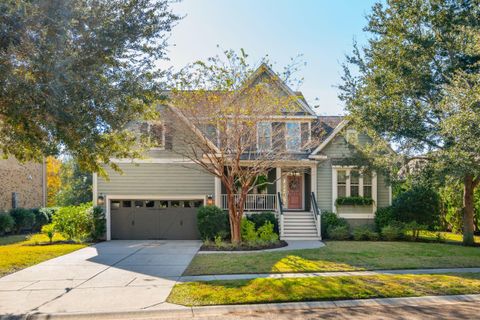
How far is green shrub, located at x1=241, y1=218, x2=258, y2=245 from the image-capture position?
16.0m

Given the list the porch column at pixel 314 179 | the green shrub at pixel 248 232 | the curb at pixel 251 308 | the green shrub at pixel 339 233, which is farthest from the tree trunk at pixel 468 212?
the curb at pixel 251 308

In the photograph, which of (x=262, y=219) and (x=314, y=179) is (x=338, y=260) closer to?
(x=262, y=219)

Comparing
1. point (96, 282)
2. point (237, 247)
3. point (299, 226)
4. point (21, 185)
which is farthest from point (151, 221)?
point (21, 185)

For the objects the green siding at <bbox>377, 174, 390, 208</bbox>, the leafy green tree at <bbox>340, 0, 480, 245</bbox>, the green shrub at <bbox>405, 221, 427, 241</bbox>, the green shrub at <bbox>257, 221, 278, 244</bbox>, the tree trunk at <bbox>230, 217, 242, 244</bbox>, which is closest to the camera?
the leafy green tree at <bbox>340, 0, 480, 245</bbox>

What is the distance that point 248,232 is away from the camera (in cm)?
1678

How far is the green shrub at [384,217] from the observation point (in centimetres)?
1881

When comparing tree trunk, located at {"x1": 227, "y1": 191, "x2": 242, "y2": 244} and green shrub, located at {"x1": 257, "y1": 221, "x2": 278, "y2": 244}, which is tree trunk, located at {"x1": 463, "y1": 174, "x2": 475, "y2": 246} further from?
tree trunk, located at {"x1": 227, "y1": 191, "x2": 242, "y2": 244}

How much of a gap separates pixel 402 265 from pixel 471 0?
383 inches

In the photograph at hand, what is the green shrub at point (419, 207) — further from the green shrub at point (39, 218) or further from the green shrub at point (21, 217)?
the green shrub at point (39, 218)

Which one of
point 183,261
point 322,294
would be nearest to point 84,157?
point 183,261

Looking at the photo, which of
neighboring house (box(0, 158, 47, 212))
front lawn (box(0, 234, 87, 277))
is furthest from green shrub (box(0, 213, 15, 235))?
front lawn (box(0, 234, 87, 277))

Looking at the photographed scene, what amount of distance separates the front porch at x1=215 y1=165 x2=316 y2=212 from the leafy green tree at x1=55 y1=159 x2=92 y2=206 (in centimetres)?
1897

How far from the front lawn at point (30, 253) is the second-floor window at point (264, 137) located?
8.38 metres

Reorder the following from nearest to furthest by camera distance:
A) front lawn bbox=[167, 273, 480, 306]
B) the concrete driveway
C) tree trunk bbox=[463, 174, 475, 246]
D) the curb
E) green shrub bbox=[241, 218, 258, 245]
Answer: the curb < the concrete driveway < front lawn bbox=[167, 273, 480, 306] < green shrub bbox=[241, 218, 258, 245] < tree trunk bbox=[463, 174, 475, 246]
